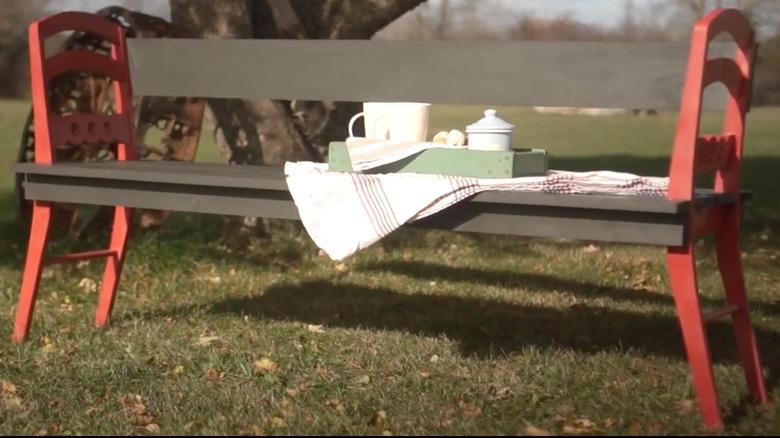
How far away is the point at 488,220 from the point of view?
3.72 metres

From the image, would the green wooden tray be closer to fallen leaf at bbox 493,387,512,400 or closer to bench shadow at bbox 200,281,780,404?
fallen leaf at bbox 493,387,512,400

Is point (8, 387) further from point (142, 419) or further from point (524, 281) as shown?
point (524, 281)

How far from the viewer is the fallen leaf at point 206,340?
4793mm

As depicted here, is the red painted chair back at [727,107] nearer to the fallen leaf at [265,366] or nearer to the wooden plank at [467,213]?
the wooden plank at [467,213]

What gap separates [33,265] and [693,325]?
8.22 ft

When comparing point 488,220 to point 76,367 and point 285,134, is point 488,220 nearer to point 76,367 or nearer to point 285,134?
point 76,367

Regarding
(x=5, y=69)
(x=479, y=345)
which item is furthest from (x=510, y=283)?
(x=5, y=69)

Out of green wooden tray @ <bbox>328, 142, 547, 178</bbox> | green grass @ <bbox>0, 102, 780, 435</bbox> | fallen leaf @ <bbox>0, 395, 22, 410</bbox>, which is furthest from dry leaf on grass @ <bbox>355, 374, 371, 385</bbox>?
fallen leaf @ <bbox>0, 395, 22, 410</bbox>

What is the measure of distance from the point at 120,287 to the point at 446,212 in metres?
2.68

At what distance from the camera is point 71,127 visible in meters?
4.85

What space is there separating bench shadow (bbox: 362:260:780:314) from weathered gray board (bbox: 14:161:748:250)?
1.81m

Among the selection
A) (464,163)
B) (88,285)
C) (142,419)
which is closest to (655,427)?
(464,163)

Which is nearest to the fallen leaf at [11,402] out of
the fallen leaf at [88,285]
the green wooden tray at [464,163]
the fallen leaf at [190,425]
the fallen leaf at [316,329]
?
the fallen leaf at [190,425]

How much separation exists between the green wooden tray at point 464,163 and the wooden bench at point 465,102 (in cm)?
18
